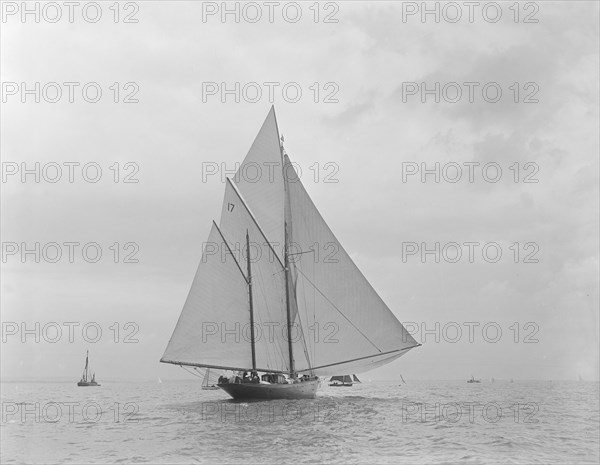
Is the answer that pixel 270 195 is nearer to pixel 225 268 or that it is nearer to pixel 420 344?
pixel 225 268

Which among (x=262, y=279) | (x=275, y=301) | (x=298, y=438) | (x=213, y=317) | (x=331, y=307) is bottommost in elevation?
(x=298, y=438)

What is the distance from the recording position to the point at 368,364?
190 feet

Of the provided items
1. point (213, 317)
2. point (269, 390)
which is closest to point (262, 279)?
point (213, 317)

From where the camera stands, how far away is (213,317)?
5597 centimetres

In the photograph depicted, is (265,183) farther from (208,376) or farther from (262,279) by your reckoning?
(208,376)

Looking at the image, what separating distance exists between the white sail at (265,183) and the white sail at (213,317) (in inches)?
203

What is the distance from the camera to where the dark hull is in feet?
189

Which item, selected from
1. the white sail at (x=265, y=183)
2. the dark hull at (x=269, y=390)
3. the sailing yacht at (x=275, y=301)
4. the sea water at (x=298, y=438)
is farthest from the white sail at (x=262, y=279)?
the sea water at (x=298, y=438)

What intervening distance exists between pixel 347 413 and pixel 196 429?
1423 centimetres

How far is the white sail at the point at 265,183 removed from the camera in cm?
6088

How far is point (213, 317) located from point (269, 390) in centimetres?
791

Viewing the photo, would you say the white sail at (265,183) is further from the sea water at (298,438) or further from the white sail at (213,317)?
the sea water at (298,438)

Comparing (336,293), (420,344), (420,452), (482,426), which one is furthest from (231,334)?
(420,452)

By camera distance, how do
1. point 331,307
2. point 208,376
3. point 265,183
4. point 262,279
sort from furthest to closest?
point 208,376 → point 265,183 → point 262,279 → point 331,307
